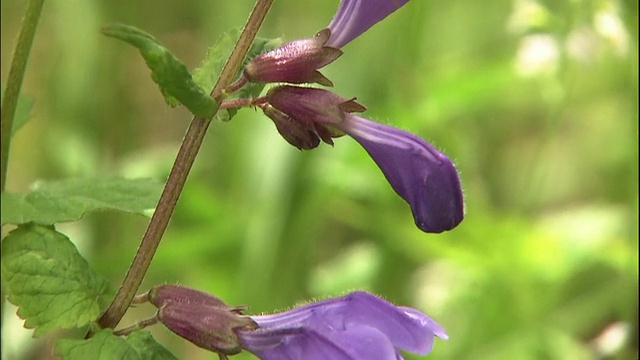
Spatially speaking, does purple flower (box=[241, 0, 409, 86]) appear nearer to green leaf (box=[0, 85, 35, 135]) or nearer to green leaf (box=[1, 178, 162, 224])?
green leaf (box=[1, 178, 162, 224])

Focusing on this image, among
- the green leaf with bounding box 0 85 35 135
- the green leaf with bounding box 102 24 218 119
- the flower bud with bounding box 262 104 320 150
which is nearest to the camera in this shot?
the green leaf with bounding box 102 24 218 119

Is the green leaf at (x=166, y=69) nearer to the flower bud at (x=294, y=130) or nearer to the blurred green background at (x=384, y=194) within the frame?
the flower bud at (x=294, y=130)

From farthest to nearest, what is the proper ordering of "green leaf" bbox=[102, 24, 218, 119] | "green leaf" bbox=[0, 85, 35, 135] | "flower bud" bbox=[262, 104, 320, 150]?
"green leaf" bbox=[0, 85, 35, 135] < "flower bud" bbox=[262, 104, 320, 150] < "green leaf" bbox=[102, 24, 218, 119]

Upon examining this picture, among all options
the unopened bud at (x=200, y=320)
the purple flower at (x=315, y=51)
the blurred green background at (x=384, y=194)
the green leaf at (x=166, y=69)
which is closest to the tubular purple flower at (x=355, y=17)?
the purple flower at (x=315, y=51)

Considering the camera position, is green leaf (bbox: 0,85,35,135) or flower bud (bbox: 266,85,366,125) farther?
green leaf (bbox: 0,85,35,135)

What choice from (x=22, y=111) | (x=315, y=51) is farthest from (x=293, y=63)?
(x=22, y=111)

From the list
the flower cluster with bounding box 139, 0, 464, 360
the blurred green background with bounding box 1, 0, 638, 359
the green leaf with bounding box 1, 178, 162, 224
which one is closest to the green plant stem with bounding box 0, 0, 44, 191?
the green leaf with bounding box 1, 178, 162, 224

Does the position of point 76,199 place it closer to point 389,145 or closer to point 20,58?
point 20,58
